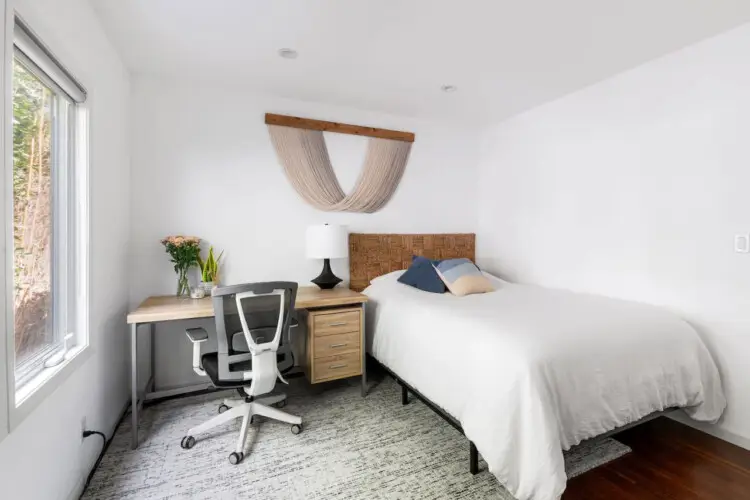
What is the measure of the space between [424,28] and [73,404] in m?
2.63

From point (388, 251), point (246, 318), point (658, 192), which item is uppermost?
point (658, 192)

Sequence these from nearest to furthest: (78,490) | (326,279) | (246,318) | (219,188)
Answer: (78,490)
(246,318)
(219,188)
(326,279)

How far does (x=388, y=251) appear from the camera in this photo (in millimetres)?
3605

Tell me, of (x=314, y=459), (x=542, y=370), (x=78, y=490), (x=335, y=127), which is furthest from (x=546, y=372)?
(x=335, y=127)

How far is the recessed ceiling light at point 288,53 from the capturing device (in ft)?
7.81

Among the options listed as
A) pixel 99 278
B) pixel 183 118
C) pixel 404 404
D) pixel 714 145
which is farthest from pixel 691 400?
pixel 183 118

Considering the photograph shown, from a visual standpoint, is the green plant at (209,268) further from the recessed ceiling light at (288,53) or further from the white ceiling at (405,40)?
the recessed ceiling light at (288,53)

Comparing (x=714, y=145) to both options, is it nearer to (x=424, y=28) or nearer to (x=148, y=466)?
(x=424, y=28)

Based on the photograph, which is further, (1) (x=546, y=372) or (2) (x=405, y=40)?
(2) (x=405, y=40)

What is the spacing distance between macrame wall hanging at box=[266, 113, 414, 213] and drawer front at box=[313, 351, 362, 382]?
135 cm

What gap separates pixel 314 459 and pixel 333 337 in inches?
33.5

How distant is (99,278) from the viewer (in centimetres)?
206

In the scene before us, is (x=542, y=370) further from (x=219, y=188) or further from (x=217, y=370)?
(x=219, y=188)

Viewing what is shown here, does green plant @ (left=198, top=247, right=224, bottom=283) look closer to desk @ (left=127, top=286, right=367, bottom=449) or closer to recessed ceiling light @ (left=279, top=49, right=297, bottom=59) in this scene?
desk @ (left=127, top=286, right=367, bottom=449)
